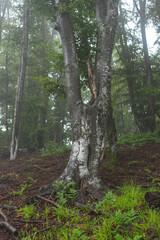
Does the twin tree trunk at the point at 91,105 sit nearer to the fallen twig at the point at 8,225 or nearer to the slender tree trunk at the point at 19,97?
the fallen twig at the point at 8,225

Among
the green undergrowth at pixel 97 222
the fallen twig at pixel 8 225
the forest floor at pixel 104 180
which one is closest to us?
the green undergrowth at pixel 97 222

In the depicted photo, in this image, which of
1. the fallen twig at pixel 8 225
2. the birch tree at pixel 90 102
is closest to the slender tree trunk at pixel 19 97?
the birch tree at pixel 90 102

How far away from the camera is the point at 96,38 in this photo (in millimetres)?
5539

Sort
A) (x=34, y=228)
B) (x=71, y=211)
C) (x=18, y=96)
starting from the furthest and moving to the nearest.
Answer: (x=18, y=96) → (x=71, y=211) → (x=34, y=228)

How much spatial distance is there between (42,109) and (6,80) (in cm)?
701

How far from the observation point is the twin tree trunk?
13.0 ft

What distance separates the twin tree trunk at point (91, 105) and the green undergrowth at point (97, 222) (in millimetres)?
797

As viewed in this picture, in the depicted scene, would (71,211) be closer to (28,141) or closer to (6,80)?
(28,141)

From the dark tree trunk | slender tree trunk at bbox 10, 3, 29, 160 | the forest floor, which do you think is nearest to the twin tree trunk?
the dark tree trunk

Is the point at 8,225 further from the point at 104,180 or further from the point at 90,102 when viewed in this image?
the point at 90,102

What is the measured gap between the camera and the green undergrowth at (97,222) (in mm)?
2166

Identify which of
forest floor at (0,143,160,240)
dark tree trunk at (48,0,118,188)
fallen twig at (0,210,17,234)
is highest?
dark tree trunk at (48,0,118,188)

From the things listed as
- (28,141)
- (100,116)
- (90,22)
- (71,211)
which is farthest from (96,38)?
(28,141)

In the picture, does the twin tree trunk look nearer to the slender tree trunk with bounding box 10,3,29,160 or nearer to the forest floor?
the forest floor
